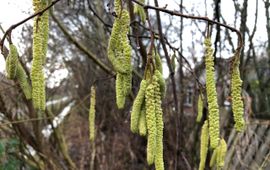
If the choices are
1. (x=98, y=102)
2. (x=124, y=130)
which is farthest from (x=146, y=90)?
(x=98, y=102)

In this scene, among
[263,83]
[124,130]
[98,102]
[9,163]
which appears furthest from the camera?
[98,102]

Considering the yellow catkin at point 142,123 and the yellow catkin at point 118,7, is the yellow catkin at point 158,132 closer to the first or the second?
the yellow catkin at point 142,123

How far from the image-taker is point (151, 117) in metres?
0.96

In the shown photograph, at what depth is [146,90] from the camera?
99 cm

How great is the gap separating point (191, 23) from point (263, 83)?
1.35m

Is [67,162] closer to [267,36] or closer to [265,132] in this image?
[265,132]

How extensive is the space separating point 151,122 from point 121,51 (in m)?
0.22

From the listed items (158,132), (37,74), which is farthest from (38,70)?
(158,132)

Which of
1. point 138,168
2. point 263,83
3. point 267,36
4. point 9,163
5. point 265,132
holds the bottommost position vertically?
point 138,168

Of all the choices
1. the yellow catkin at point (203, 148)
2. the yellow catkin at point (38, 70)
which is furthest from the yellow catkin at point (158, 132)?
the yellow catkin at point (203, 148)

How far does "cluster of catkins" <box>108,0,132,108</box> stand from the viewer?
3.37ft

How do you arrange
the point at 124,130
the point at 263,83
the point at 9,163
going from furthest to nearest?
the point at 124,130
the point at 263,83
the point at 9,163

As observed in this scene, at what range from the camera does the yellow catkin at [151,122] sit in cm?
96

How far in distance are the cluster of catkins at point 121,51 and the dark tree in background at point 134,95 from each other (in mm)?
245
